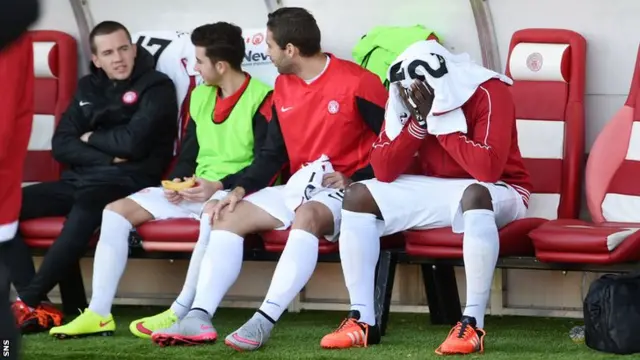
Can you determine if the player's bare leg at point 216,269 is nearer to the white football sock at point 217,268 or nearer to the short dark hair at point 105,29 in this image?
the white football sock at point 217,268

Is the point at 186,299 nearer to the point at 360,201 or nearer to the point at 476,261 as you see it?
the point at 360,201

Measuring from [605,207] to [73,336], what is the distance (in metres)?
2.27

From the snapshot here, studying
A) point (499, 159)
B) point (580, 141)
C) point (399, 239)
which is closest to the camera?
A: point (499, 159)

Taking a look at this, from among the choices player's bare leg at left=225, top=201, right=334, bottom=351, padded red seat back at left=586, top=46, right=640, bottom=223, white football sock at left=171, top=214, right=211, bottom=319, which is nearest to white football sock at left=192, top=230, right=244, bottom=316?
white football sock at left=171, top=214, right=211, bottom=319

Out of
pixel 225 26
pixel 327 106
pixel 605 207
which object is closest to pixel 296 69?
pixel 327 106

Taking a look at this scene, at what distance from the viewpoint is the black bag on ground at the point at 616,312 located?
15.1 ft

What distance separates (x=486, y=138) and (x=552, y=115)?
1018 millimetres

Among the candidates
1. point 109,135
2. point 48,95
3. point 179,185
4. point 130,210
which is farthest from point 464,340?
point 48,95

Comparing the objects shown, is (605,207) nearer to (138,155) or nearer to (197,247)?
(197,247)

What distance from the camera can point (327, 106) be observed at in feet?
18.2

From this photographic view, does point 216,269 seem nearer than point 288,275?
No

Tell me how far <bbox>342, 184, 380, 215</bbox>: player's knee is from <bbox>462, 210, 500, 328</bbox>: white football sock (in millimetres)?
407

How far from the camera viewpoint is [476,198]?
4797mm

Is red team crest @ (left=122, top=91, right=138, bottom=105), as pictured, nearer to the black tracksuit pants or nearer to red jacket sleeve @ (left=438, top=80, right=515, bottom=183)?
the black tracksuit pants
